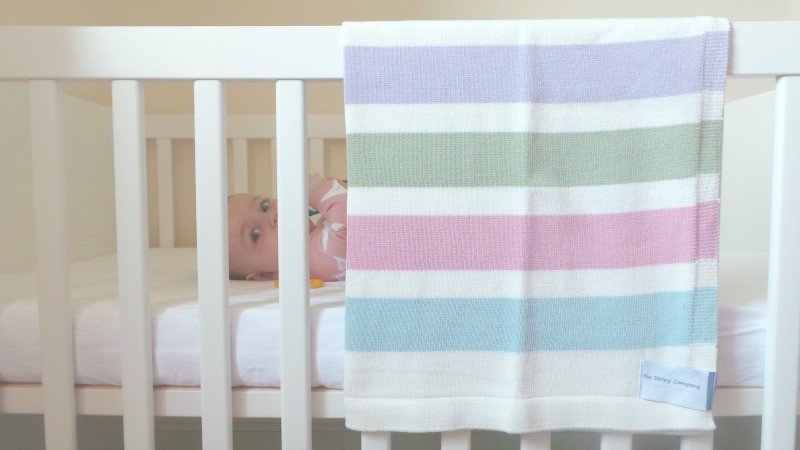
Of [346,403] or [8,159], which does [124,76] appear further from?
[8,159]

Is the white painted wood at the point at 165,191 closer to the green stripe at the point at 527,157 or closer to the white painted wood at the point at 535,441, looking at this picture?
the green stripe at the point at 527,157

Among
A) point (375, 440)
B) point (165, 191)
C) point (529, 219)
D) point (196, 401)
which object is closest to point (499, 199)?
point (529, 219)

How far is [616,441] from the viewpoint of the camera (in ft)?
2.27

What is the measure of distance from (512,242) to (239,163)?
1.04m

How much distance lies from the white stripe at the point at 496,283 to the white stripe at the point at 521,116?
150 millimetres

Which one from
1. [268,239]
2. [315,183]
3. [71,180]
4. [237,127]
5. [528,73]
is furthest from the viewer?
[237,127]

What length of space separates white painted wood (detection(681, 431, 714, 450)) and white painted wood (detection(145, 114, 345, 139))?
Result: 1043mm

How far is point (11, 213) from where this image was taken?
3.41 ft

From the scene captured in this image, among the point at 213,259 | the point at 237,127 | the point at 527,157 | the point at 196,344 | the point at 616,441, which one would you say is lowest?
the point at 616,441

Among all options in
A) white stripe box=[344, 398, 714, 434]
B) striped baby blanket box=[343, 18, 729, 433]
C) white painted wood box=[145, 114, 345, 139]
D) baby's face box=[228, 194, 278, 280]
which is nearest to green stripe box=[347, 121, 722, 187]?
striped baby blanket box=[343, 18, 729, 433]

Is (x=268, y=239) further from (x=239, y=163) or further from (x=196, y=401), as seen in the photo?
(x=239, y=163)

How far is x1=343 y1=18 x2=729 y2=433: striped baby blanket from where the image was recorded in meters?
0.64

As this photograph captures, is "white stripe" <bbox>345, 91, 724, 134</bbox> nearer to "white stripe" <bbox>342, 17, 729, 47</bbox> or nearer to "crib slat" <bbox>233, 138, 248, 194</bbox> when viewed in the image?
"white stripe" <bbox>342, 17, 729, 47</bbox>

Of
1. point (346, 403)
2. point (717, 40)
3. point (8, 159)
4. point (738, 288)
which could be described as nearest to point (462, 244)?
point (346, 403)
